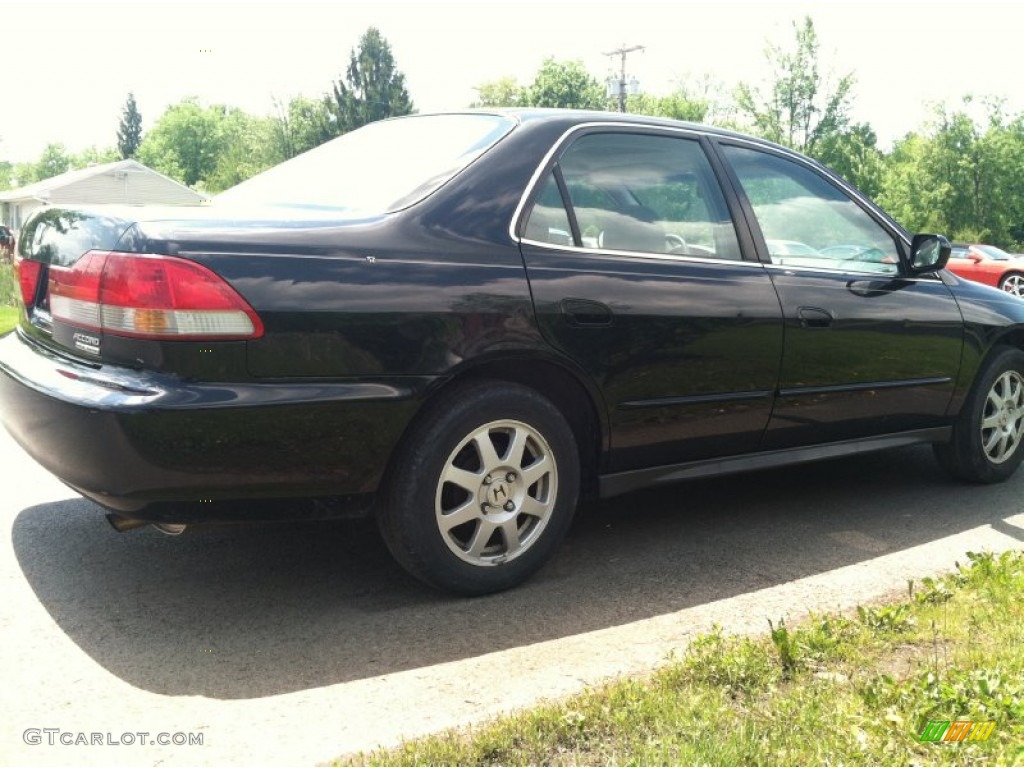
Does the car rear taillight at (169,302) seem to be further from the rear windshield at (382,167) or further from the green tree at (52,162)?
the green tree at (52,162)

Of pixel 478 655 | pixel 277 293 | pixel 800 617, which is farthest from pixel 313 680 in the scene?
pixel 800 617

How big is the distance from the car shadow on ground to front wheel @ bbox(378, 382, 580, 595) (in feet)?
0.50

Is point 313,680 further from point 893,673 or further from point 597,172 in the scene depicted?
point 597,172

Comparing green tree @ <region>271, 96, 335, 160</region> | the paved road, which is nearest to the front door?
the paved road

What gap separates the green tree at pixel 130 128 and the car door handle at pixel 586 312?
439ft

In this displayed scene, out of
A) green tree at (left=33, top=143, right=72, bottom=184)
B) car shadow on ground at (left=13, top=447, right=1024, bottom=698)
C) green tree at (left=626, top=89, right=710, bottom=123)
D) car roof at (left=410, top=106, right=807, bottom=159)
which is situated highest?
Result: green tree at (left=626, top=89, right=710, bottom=123)

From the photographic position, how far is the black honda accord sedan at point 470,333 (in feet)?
10.3

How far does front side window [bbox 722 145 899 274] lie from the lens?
4.60 meters

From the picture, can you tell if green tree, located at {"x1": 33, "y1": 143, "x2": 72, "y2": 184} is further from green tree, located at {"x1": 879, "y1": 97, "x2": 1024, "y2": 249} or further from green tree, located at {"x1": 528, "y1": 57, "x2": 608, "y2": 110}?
green tree, located at {"x1": 879, "y1": 97, "x2": 1024, "y2": 249}

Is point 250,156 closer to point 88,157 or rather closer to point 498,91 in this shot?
point 498,91

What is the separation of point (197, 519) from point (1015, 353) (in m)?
4.26

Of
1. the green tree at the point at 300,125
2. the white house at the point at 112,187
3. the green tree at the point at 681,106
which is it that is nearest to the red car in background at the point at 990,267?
the green tree at the point at 681,106

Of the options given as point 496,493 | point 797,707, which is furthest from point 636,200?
point 797,707

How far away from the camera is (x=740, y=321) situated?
4.25 meters
